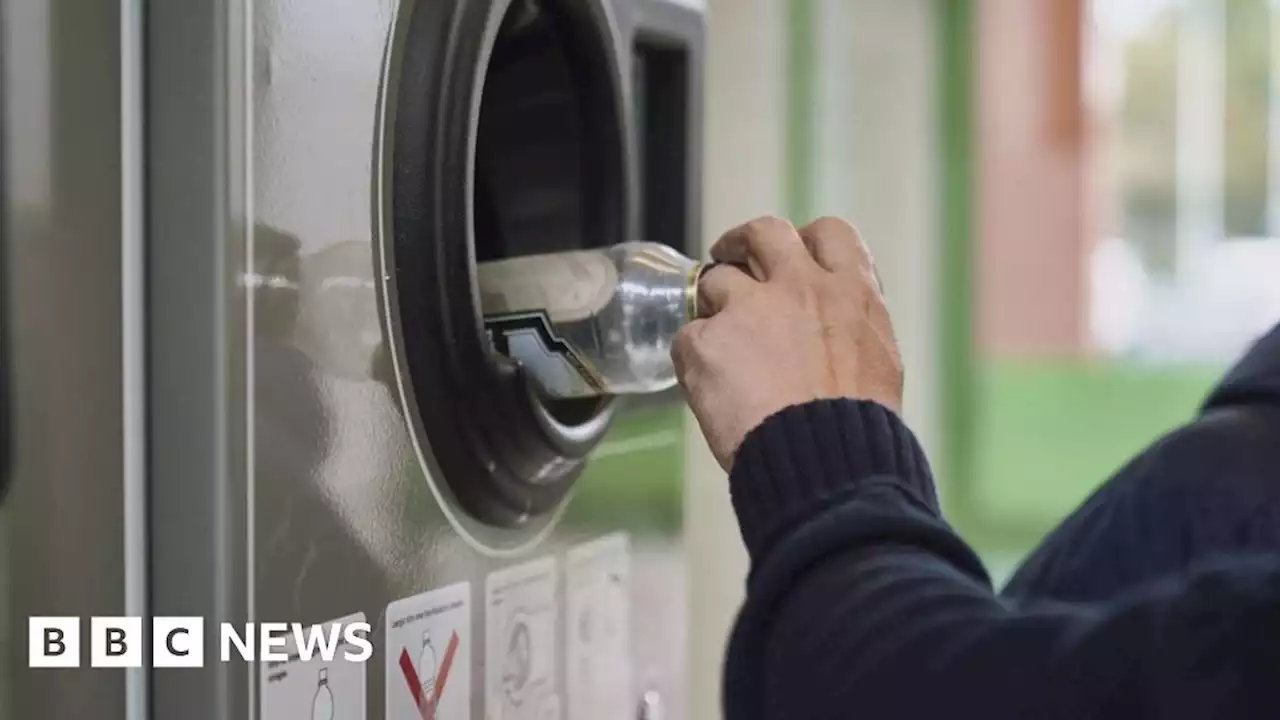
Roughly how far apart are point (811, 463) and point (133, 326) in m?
0.27

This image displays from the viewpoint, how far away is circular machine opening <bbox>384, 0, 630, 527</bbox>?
23.7 inches

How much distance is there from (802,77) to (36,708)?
4.42ft

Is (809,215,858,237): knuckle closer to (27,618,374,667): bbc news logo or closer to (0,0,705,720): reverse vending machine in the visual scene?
(0,0,705,720): reverse vending machine

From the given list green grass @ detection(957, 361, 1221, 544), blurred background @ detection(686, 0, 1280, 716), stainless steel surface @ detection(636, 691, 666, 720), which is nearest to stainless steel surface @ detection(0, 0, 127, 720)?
stainless steel surface @ detection(636, 691, 666, 720)

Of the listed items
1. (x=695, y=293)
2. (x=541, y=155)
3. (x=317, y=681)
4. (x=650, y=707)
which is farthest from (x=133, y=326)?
(x=650, y=707)

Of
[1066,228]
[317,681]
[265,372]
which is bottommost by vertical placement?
[317,681]

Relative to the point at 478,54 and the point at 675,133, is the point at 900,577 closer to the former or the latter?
the point at 478,54

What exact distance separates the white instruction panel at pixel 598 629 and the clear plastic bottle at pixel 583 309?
12 centimetres

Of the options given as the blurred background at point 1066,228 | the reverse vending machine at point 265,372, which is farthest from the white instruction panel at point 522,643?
the blurred background at point 1066,228

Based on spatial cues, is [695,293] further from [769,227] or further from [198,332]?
[198,332]

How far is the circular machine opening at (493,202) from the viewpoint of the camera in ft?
1.97

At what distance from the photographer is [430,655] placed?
0.62 metres

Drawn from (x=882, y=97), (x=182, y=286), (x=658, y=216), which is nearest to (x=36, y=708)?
(x=182, y=286)

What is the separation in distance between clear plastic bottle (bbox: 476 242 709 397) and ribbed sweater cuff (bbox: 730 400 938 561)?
0.16m
